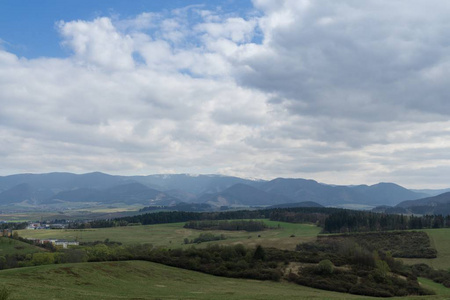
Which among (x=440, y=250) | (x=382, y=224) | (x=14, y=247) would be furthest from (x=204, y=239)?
(x=440, y=250)

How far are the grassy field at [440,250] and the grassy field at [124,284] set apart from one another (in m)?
64.9

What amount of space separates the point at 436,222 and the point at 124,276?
7501 inches

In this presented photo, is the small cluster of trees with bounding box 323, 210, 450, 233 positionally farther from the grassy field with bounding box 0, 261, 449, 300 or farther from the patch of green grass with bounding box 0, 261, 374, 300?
the patch of green grass with bounding box 0, 261, 374, 300

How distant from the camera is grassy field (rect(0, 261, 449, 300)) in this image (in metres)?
36.9

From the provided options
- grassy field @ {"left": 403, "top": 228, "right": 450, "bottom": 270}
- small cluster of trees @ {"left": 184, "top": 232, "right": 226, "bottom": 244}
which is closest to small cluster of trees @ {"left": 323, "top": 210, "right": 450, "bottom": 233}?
grassy field @ {"left": 403, "top": 228, "right": 450, "bottom": 270}

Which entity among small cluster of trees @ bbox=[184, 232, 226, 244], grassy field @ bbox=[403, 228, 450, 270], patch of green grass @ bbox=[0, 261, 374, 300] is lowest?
small cluster of trees @ bbox=[184, 232, 226, 244]

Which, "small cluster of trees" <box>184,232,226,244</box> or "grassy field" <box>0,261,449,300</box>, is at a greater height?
"grassy field" <box>0,261,449,300</box>

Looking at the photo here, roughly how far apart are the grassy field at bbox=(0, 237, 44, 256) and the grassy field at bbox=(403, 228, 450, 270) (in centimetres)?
13505

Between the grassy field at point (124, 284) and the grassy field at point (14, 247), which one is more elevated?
the grassy field at point (124, 284)

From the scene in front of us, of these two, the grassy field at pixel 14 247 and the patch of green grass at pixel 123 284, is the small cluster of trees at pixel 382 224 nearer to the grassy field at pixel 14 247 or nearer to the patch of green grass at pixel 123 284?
the patch of green grass at pixel 123 284

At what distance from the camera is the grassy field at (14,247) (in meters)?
136

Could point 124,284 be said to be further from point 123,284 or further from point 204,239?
point 204,239

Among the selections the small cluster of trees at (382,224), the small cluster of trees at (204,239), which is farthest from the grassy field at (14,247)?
the small cluster of trees at (382,224)

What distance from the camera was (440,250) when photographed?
123875 mm
